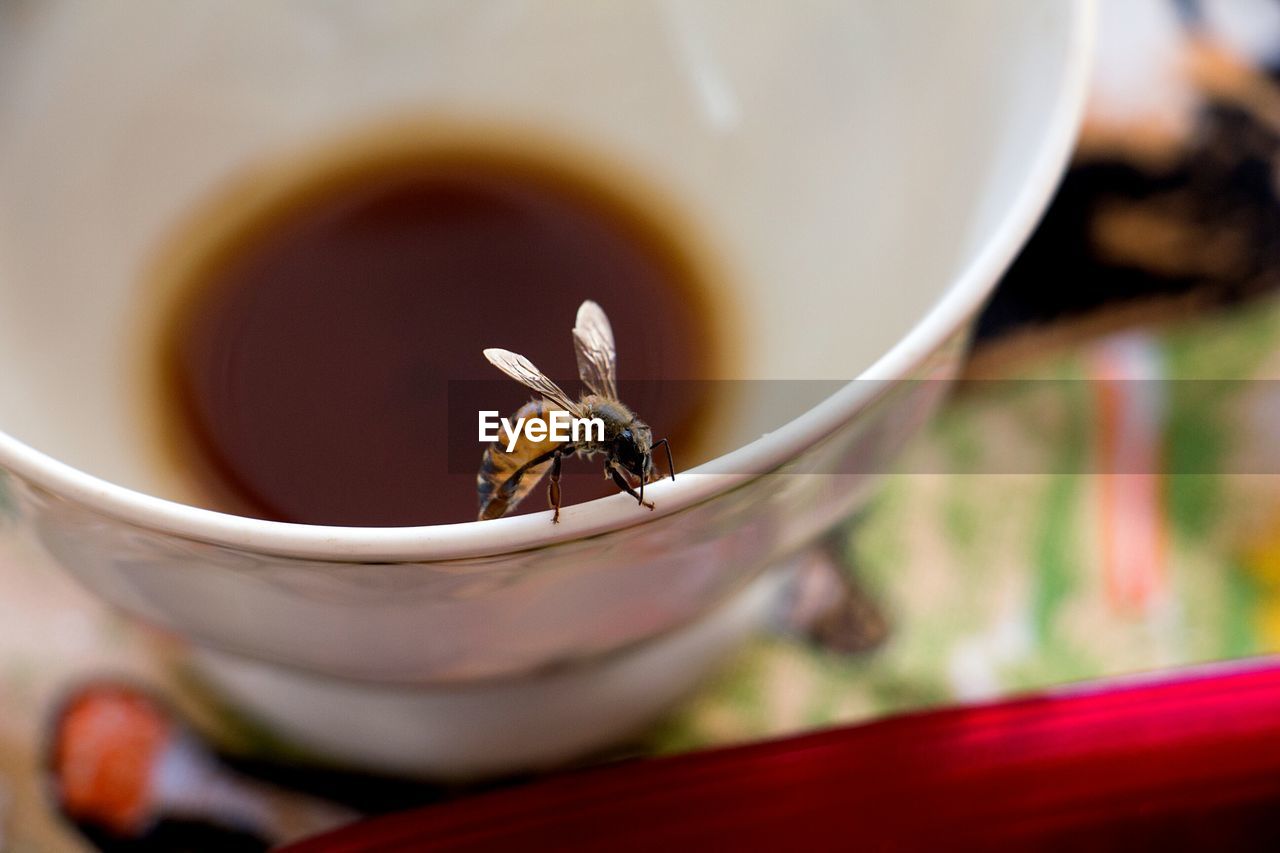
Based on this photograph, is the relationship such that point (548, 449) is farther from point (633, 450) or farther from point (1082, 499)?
point (1082, 499)

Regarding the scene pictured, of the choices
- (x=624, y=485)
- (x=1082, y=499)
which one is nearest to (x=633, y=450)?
(x=624, y=485)

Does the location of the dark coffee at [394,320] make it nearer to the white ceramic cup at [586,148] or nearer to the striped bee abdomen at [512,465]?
the white ceramic cup at [586,148]

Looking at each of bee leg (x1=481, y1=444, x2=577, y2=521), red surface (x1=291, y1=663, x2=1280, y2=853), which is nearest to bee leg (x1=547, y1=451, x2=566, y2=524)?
bee leg (x1=481, y1=444, x2=577, y2=521)

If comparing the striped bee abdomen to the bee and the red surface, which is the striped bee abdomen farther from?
the red surface

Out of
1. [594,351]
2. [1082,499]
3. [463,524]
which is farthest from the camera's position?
[1082,499]

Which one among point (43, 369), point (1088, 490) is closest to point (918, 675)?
point (1088, 490)
